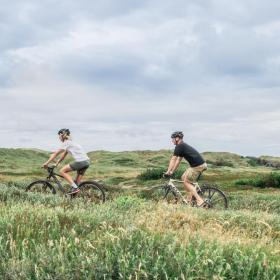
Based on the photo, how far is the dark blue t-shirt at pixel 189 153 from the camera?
62.4 ft

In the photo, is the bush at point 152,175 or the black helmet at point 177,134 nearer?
the black helmet at point 177,134

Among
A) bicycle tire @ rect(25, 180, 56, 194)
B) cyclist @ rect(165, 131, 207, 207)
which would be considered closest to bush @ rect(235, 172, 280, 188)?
cyclist @ rect(165, 131, 207, 207)

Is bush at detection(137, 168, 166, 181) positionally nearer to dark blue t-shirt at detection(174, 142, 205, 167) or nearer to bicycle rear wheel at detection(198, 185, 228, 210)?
bicycle rear wheel at detection(198, 185, 228, 210)

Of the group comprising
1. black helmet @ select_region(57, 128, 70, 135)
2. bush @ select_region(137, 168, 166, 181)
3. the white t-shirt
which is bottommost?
bush @ select_region(137, 168, 166, 181)

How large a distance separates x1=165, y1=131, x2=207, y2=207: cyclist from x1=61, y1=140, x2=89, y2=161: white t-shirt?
3.31 metres

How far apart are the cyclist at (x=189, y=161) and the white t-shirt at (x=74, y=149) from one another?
131 inches

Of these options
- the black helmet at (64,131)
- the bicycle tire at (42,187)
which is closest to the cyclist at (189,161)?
the black helmet at (64,131)

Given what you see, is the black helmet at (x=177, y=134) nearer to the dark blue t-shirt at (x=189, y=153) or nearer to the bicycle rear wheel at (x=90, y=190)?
the dark blue t-shirt at (x=189, y=153)

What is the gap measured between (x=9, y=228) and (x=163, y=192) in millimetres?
12572

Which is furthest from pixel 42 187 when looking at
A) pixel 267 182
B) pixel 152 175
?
pixel 152 175

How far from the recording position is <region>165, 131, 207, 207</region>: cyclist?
62.4 ft

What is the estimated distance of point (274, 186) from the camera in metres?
35.8

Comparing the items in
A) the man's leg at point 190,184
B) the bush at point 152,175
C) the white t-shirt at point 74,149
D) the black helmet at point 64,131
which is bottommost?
the bush at point 152,175

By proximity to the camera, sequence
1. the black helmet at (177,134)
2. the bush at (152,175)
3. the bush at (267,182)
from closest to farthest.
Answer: the black helmet at (177,134), the bush at (267,182), the bush at (152,175)
